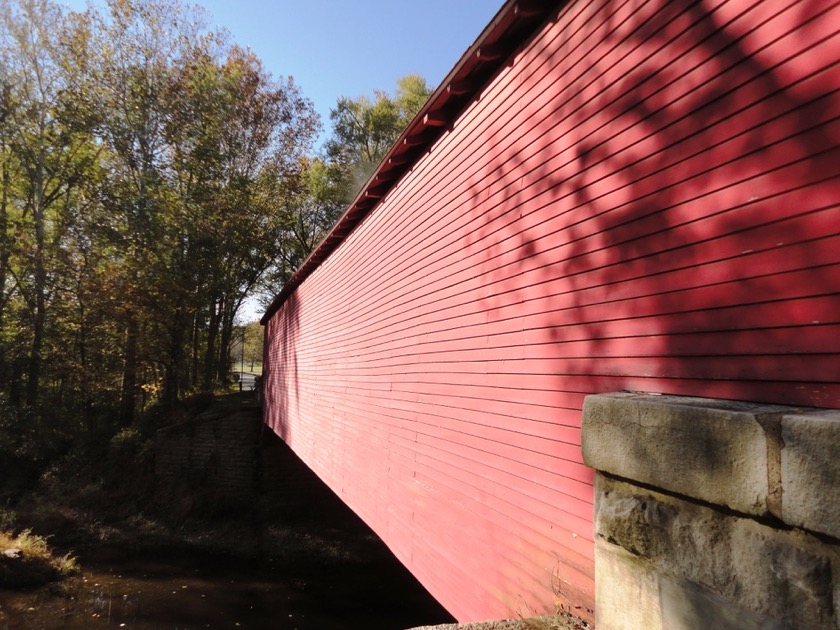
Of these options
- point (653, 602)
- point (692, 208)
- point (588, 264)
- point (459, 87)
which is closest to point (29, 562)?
point (459, 87)

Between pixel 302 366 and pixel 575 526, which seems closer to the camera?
pixel 575 526

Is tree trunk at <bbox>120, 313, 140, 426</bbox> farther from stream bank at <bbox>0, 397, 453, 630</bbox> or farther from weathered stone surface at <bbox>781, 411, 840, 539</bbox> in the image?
weathered stone surface at <bbox>781, 411, 840, 539</bbox>

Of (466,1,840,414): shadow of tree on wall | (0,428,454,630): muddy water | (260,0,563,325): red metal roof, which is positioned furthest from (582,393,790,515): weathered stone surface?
(0,428,454,630): muddy water

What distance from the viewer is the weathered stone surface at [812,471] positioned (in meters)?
1.20

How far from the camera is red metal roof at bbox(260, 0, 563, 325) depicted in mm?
3391

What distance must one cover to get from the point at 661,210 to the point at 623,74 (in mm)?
745

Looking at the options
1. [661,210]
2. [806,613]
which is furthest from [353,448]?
[806,613]

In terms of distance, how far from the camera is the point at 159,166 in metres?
20.7

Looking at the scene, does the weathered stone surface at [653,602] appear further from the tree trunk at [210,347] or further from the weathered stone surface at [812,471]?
the tree trunk at [210,347]

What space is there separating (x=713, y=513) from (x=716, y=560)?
122 mm

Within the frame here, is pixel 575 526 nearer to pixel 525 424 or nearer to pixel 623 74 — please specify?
pixel 525 424

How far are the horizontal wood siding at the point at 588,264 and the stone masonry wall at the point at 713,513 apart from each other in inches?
12.0

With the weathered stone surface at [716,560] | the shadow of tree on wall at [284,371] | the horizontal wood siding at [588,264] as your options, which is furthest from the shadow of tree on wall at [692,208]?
the shadow of tree on wall at [284,371]

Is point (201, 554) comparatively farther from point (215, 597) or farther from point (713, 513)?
point (713, 513)
